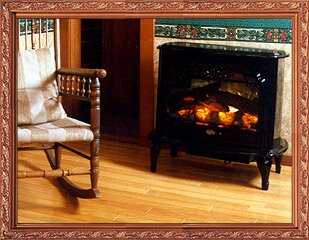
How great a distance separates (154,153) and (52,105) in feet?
1.14

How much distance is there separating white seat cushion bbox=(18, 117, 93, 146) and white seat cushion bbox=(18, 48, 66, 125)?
0.02 meters

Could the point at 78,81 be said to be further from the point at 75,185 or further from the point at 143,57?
the point at 75,185

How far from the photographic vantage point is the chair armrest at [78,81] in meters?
2.36

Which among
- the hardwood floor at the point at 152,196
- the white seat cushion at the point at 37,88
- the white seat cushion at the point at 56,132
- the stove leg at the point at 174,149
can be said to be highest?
the white seat cushion at the point at 37,88

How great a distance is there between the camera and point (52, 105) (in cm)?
249

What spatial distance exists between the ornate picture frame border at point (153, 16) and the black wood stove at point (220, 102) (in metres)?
0.15

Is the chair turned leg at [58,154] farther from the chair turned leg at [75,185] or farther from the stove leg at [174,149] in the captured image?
the stove leg at [174,149]

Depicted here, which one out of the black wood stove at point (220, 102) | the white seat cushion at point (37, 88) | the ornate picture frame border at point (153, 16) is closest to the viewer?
the ornate picture frame border at point (153, 16)

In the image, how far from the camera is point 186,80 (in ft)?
8.76

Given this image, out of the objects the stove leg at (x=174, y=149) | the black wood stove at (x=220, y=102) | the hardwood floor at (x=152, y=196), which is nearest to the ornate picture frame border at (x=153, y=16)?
the hardwood floor at (x=152, y=196)

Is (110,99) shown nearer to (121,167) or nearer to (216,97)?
(121,167)

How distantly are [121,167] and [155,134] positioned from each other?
15 cm

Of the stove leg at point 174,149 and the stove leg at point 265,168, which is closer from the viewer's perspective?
the stove leg at point 265,168

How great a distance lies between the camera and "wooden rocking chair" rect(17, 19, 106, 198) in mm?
2389
